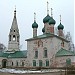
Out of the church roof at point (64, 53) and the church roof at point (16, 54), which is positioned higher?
the church roof at point (64, 53)

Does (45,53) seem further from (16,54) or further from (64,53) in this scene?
(16,54)

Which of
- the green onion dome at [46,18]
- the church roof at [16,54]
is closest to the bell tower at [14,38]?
the church roof at [16,54]

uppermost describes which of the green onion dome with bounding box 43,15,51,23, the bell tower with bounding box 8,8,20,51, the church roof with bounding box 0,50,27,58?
the green onion dome with bounding box 43,15,51,23

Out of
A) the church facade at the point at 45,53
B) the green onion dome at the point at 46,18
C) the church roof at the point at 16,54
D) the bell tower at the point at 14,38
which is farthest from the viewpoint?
the bell tower at the point at 14,38

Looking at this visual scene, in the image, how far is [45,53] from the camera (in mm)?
34375

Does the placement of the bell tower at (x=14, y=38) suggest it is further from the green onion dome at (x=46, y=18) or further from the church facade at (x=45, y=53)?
the green onion dome at (x=46, y=18)

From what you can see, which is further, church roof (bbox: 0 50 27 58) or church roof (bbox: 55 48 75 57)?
church roof (bbox: 0 50 27 58)

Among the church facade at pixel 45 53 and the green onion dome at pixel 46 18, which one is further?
the green onion dome at pixel 46 18

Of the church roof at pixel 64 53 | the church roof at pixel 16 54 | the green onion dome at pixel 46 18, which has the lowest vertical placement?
the church roof at pixel 16 54

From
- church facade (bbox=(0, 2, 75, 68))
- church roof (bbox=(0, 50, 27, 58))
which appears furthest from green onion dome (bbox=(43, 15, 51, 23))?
church roof (bbox=(0, 50, 27, 58))

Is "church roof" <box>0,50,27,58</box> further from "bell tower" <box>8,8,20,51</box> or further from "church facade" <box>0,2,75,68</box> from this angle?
"bell tower" <box>8,8,20,51</box>

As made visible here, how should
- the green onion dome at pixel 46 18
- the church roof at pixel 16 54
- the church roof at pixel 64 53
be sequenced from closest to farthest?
1. the church roof at pixel 64 53
2. the green onion dome at pixel 46 18
3. the church roof at pixel 16 54

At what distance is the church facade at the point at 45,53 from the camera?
32.3 metres

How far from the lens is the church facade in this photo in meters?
32.3
